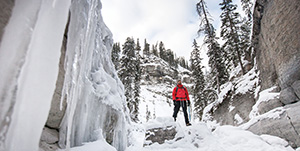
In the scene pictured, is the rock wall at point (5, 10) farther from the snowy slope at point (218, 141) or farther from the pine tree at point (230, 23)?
the pine tree at point (230, 23)

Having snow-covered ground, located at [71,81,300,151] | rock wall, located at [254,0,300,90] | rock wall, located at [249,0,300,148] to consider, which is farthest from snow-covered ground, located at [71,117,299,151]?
rock wall, located at [254,0,300,90]

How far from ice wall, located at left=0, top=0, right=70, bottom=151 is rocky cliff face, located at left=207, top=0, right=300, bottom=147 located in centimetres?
555

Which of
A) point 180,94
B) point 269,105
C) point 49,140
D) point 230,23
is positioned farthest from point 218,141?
point 230,23

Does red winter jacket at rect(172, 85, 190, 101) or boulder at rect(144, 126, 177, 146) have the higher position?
red winter jacket at rect(172, 85, 190, 101)

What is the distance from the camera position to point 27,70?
Answer: 2010 millimetres

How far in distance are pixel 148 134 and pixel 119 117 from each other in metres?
1.45

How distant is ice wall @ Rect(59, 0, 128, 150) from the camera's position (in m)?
3.66

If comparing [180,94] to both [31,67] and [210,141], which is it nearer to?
[210,141]

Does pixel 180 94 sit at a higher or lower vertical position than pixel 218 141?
higher

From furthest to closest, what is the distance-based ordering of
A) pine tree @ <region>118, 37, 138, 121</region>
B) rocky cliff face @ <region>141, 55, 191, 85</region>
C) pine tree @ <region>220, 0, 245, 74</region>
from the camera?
rocky cliff face @ <region>141, 55, 191, 85</region> → pine tree @ <region>118, 37, 138, 121</region> → pine tree @ <region>220, 0, 245, 74</region>

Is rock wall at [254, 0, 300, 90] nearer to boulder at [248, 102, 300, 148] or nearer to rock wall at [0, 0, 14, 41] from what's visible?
boulder at [248, 102, 300, 148]

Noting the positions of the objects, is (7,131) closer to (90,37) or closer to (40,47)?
(40,47)

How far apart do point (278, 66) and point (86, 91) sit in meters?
7.03

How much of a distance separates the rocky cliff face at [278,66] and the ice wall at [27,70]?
5546 millimetres
